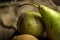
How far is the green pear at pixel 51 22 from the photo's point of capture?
0.46 meters

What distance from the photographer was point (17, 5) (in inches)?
28.0

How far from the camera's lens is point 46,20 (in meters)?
0.47

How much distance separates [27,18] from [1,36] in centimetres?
15

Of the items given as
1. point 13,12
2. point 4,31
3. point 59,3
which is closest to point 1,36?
point 4,31

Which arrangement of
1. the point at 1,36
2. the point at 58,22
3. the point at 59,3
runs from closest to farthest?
the point at 58,22
the point at 1,36
the point at 59,3

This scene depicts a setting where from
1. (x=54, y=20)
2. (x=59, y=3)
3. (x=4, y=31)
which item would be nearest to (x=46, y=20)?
(x=54, y=20)

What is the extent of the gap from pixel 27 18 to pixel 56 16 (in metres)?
0.08

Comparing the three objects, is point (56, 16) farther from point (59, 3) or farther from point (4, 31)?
point (59, 3)

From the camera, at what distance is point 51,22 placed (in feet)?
1.54

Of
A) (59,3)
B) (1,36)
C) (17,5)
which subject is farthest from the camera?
(59,3)

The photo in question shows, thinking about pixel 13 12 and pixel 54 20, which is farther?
pixel 13 12

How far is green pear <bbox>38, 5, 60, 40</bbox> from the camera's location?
1.50 feet

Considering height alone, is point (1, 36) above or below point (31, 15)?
below

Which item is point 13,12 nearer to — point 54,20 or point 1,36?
point 1,36
